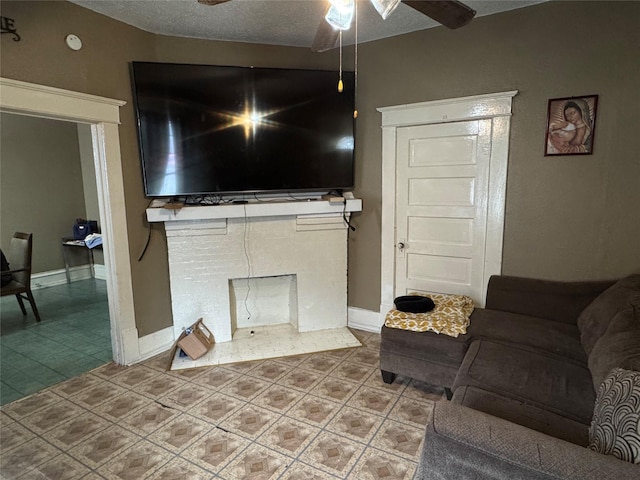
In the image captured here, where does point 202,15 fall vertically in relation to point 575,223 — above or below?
above

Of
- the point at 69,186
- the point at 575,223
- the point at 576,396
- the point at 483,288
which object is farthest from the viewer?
the point at 69,186

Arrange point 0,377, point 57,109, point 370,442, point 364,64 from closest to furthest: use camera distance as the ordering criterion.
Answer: point 370,442
point 57,109
point 0,377
point 364,64

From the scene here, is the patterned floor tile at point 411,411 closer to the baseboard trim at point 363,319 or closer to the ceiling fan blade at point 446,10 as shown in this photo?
the baseboard trim at point 363,319

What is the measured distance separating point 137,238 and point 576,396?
3.06 m

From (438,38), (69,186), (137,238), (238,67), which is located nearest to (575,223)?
(438,38)

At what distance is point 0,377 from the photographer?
2.76 m

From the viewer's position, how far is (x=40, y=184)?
16.8 ft

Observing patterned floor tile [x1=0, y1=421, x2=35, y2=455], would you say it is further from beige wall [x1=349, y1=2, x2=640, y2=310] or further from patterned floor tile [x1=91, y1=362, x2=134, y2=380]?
beige wall [x1=349, y1=2, x2=640, y2=310]

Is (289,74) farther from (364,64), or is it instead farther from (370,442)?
(370,442)

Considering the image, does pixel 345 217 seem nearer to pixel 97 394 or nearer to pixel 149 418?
pixel 149 418

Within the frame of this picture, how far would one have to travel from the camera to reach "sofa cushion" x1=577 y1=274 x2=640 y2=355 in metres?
1.95

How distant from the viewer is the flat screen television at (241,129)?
110 inches

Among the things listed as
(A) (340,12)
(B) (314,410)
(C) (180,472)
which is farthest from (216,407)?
(A) (340,12)

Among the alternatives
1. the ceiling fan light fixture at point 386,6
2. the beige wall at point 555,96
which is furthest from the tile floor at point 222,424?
the ceiling fan light fixture at point 386,6
